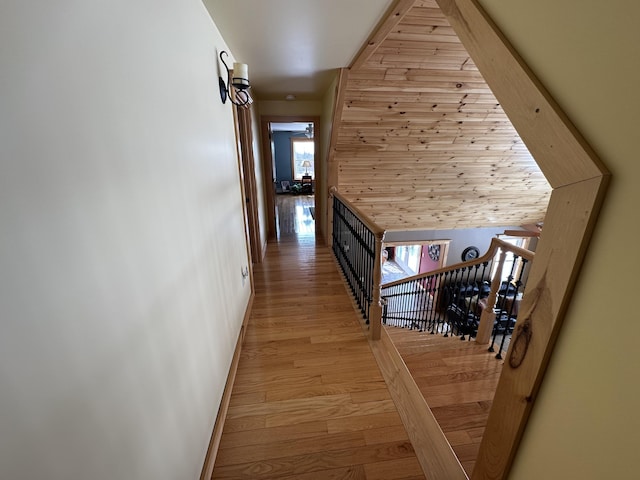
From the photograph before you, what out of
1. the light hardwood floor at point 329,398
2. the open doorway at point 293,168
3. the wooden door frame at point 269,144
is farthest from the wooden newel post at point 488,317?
the open doorway at point 293,168

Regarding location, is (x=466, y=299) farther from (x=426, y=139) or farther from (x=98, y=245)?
(x=98, y=245)

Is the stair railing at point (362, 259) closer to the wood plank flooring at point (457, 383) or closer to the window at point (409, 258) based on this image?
the wood plank flooring at point (457, 383)

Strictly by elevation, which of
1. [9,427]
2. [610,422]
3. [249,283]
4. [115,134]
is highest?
[115,134]

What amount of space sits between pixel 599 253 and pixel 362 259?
1.90 meters

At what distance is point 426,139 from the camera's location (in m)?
3.54

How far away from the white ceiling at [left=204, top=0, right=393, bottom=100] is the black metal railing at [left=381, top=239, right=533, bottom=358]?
186 centimetres

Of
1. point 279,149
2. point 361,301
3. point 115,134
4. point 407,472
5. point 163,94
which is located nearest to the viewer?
point 115,134

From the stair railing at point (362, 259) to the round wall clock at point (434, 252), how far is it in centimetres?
461

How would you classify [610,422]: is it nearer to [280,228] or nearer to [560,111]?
[560,111]

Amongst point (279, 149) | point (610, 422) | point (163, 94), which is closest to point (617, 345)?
point (610, 422)

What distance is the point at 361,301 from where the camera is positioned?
2.53m

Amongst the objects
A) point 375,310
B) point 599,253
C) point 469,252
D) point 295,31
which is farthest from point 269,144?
point 469,252

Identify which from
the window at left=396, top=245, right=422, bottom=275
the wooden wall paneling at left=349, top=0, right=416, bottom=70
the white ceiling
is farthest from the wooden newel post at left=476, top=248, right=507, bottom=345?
the window at left=396, top=245, right=422, bottom=275

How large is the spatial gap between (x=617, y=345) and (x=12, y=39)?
1261 millimetres
